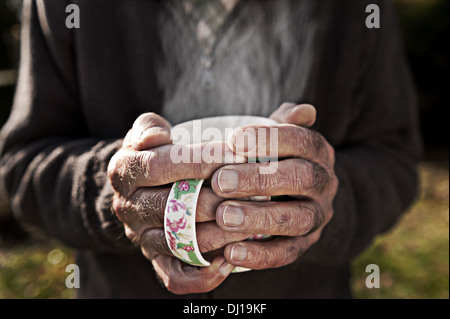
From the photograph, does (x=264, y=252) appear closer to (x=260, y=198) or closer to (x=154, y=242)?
(x=260, y=198)

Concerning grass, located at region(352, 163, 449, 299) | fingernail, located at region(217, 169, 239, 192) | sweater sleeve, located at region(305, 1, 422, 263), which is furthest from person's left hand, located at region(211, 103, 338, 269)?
grass, located at region(352, 163, 449, 299)

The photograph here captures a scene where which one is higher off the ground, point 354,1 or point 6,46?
point 6,46

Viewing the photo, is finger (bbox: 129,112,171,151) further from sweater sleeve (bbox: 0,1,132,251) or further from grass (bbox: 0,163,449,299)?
grass (bbox: 0,163,449,299)

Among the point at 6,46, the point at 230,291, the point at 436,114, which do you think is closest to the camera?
the point at 230,291

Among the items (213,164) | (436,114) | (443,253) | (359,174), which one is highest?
(213,164)

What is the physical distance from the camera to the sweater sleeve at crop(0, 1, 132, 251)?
82 cm

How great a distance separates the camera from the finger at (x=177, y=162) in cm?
59

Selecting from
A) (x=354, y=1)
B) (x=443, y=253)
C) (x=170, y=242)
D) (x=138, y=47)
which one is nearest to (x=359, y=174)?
(x=354, y=1)

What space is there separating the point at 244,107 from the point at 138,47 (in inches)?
12.7

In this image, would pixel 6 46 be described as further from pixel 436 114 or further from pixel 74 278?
pixel 436 114

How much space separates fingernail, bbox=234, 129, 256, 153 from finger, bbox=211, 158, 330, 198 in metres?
0.03

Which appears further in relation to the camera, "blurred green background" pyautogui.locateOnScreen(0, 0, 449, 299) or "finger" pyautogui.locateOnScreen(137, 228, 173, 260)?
"blurred green background" pyautogui.locateOnScreen(0, 0, 449, 299)

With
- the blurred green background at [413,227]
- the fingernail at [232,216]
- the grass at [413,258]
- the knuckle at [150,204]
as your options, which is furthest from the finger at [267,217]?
the blurred green background at [413,227]

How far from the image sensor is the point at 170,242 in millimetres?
609
